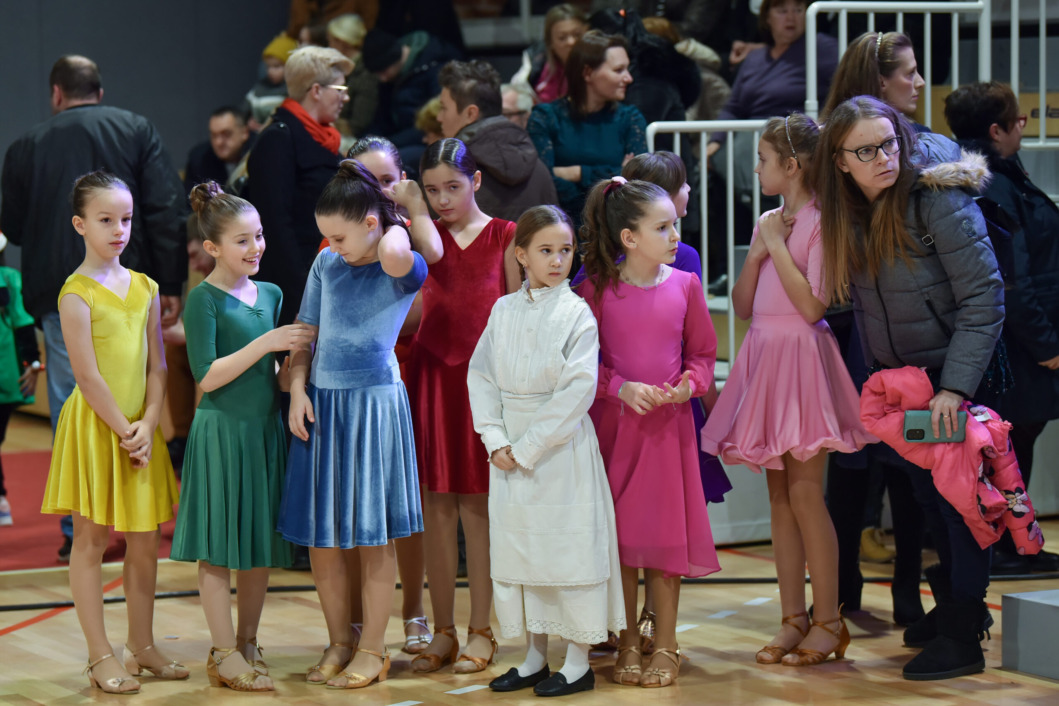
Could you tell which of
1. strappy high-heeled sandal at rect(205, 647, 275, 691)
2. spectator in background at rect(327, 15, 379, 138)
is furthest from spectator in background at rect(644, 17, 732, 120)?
strappy high-heeled sandal at rect(205, 647, 275, 691)

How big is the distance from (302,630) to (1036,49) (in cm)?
413

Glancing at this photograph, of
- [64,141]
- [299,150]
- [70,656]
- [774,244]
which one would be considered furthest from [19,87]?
[774,244]

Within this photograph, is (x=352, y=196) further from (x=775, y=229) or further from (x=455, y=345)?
(x=775, y=229)

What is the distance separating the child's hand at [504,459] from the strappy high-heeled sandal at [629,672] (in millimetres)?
594

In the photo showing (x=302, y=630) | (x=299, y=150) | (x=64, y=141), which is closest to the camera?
(x=302, y=630)

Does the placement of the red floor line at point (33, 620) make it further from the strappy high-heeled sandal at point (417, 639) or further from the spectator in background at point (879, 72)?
the spectator in background at point (879, 72)

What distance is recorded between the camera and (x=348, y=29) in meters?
7.63

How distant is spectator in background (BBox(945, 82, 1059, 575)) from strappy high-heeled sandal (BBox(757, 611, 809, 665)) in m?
1.20

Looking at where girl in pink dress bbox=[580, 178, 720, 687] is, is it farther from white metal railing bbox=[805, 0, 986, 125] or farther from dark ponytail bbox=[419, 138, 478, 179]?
white metal railing bbox=[805, 0, 986, 125]

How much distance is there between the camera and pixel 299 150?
4379 mm

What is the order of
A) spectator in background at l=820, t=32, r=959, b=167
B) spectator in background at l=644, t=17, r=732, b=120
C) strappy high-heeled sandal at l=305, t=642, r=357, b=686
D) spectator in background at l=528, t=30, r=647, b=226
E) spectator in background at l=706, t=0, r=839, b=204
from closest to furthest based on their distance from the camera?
strappy high-heeled sandal at l=305, t=642, r=357, b=686
spectator in background at l=820, t=32, r=959, b=167
spectator in background at l=528, t=30, r=647, b=226
spectator in background at l=706, t=0, r=839, b=204
spectator in background at l=644, t=17, r=732, b=120

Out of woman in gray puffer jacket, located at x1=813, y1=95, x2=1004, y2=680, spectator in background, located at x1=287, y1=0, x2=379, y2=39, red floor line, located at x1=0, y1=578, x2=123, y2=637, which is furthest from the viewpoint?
spectator in background, located at x1=287, y1=0, x2=379, y2=39

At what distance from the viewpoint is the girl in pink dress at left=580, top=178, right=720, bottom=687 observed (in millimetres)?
3348

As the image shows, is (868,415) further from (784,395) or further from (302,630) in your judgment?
(302,630)
